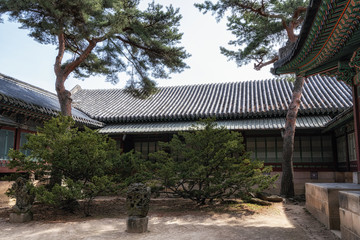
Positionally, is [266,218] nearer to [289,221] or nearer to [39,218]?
[289,221]

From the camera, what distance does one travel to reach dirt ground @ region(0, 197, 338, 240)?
6.39 metres

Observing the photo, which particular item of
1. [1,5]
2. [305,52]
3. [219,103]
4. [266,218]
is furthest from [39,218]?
[219,103]

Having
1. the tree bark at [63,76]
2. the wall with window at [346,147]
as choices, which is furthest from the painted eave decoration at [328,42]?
the tree bark at [63,76]

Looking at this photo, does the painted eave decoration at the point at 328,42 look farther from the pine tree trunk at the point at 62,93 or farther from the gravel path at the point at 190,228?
the pine tree trunk at the point at 62,93

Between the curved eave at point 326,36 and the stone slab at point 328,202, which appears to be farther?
the stone slab at point 328,202

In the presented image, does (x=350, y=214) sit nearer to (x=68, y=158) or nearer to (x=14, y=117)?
(x=68, y=158)

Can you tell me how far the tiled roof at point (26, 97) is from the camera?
33.8 ft

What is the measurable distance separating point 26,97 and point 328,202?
1167 centimetres

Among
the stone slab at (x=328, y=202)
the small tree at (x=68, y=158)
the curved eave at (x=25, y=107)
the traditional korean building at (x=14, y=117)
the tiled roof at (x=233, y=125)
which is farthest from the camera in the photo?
the tiled roof at (x=233, y=125)

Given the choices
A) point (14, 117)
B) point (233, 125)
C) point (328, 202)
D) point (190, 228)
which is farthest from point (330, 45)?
point (14, 117)

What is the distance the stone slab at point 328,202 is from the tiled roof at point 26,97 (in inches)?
374

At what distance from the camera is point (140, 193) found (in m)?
6.93

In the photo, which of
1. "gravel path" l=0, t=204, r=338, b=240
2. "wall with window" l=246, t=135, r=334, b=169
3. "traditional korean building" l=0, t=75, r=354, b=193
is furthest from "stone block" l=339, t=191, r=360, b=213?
"wall with window" l=246, t=135, r=334, b=169

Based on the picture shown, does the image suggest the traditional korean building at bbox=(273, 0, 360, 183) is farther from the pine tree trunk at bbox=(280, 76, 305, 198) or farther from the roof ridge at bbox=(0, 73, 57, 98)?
the roof ridge at bbox=(0, 73, 57, 98)
